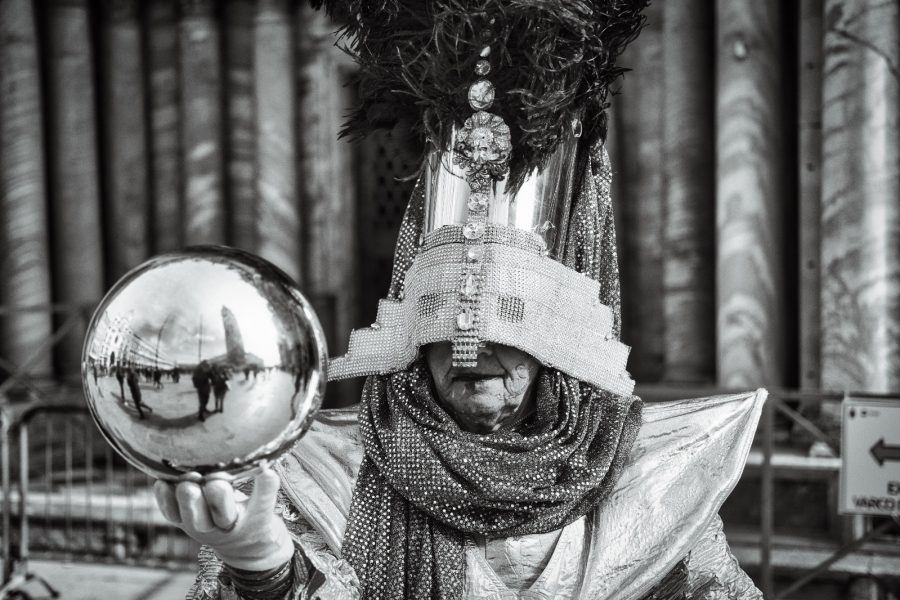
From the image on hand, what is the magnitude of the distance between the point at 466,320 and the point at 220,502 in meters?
0.67

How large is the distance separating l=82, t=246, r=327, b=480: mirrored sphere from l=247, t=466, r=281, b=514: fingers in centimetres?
2

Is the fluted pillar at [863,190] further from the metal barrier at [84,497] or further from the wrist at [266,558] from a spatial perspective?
the wrist at [266,558]

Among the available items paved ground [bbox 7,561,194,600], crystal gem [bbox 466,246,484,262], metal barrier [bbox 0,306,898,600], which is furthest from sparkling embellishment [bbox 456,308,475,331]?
paved ground [bbox 7,561,194,600]

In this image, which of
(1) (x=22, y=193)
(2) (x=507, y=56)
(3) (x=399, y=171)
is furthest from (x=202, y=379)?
(1) (x=22, y=193)

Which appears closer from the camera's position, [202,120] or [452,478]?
[452,478]

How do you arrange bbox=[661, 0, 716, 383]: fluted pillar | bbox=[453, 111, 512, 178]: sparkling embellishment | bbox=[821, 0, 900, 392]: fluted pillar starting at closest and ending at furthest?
1. bbox=[453, 111, 512, 178]: sparkling embellishment
2. bbox=[821, 0, 900, 392]: fluted pillar
3. bbox=[661, 0, 716, 383]: fluted pillar

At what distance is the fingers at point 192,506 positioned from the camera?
1261 millimetres

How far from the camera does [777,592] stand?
492 cm

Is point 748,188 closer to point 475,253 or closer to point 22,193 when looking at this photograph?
point 475,253

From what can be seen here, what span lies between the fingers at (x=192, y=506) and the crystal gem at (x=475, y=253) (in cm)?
76

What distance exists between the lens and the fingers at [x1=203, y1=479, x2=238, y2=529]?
1267mm

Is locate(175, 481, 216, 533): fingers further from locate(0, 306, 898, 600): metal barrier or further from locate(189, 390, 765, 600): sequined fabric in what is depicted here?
locate(0, 306, 898, 600): metal barrier

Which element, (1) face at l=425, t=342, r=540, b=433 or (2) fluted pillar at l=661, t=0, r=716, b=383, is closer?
(1) face at l=425, t=342, r=540, b=433

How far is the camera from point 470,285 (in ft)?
6.08
